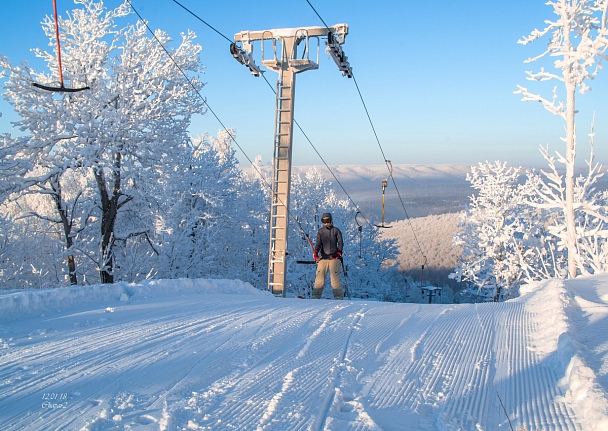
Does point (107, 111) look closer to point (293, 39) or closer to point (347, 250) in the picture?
point (293, 39)

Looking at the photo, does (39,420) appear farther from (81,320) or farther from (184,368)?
(81,320)

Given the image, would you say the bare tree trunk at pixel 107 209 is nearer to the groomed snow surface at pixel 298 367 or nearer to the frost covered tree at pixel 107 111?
the frost covered tree at pixel 107 111

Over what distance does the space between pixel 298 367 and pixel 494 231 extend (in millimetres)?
28638

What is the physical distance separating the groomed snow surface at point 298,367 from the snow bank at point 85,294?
3 centimetres

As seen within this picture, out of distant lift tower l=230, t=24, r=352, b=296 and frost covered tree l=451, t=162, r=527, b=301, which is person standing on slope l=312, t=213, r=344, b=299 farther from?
frost covered tree l=451, t=162, r=527, b=301

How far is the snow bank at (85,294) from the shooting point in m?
5.61

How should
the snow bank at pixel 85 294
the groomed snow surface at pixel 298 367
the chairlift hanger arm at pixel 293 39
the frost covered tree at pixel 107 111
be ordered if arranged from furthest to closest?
the frost covered tree at pixel 107 111 → the chairlift hanger arm at pixel 293 39 → the snow bank at pixel 85 294 → the groomed snow surface at pixel 298 367

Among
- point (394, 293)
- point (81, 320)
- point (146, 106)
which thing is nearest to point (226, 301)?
point (81, 320)

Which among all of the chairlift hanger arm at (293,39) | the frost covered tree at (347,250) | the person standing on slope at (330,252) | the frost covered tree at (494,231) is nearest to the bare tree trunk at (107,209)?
the chairlift hanger arm at (293,39)

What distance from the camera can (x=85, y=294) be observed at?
21.5ft

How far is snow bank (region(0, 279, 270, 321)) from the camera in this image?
5.61 meters

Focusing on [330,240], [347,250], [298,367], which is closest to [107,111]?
[330,240]

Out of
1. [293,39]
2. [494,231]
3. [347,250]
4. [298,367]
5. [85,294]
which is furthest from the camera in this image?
[347,250]

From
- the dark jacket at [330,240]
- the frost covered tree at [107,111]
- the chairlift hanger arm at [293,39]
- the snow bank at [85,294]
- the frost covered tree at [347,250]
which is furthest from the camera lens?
the frost covered tree at [347,250]
